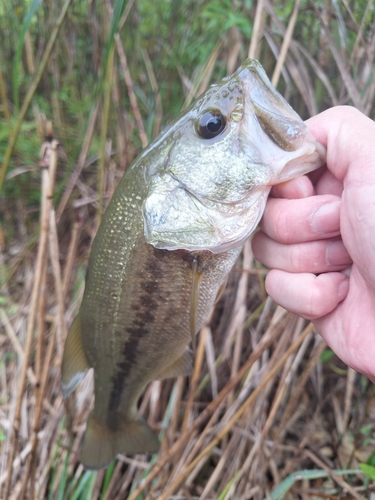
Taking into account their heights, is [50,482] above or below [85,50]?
below

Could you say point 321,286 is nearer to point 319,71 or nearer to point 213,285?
point 213,285

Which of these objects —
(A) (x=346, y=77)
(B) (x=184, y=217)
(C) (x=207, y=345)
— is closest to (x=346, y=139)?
(B) (x=184, y=217)

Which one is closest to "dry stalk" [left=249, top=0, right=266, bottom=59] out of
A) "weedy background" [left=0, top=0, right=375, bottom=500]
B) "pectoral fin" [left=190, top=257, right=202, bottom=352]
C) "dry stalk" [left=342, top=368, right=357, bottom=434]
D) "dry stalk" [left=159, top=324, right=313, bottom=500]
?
"weedy background" [left=0, top=0, right=375, bottom=500]

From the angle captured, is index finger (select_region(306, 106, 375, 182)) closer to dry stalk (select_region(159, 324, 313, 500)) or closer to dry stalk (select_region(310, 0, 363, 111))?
dry stalk (select_region(310, 0, 363, 111))

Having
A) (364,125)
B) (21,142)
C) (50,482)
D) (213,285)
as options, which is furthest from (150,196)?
(21,142)

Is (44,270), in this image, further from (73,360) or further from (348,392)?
(348,392)

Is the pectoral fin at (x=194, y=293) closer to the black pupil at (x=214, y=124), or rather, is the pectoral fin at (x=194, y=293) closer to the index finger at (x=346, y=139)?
the black pupil at (x=214, y=124)
